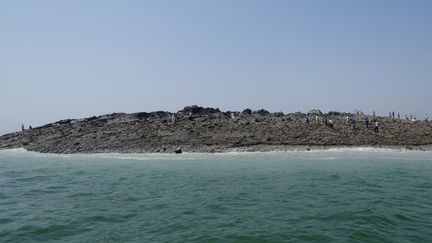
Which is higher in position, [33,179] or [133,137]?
[133,137]

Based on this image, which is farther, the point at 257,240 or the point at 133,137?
the point at 133,137

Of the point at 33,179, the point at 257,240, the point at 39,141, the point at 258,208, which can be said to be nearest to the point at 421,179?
the point at 258,208

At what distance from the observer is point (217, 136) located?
50.6 m

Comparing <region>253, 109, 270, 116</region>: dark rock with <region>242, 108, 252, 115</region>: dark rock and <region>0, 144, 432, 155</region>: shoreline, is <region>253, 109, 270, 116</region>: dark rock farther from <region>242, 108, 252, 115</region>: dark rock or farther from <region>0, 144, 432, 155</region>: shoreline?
<region>0, 144, 432, 155</region>: shoreline

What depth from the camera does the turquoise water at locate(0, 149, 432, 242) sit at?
14.1 metres

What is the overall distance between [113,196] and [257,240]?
35.6 ft

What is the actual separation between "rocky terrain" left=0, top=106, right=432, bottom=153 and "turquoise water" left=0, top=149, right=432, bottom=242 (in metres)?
10.8

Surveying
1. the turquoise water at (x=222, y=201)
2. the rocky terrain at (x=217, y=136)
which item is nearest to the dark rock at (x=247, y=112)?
the rocky terrain at (x=217, y=136)

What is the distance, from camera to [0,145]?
61.2 metres

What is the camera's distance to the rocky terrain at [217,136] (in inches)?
1866

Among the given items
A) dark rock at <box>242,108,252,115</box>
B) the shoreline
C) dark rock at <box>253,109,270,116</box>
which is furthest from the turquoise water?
dark rock at <box>253,109,270,116</box>

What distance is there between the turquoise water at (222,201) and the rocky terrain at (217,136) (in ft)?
35.6

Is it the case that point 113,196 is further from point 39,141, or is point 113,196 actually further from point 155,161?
point 39,141

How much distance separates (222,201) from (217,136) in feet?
103
